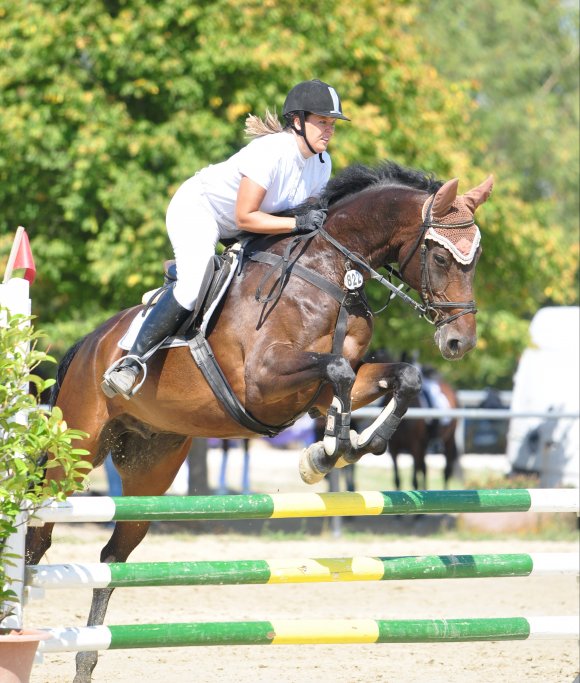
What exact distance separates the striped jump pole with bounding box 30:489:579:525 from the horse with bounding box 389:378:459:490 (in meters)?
8.23

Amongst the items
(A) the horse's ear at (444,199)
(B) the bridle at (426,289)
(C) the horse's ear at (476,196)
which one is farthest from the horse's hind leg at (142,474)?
(C) the horse's ear at (476,196)

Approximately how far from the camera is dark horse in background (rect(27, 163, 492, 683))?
4566mm

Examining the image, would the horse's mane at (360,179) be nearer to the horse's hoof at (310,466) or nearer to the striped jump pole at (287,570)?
the horse's hoof at (310,466)

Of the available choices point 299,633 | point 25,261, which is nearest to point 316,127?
point 25,261

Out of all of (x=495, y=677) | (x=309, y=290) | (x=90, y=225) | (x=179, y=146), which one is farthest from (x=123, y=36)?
(x=495, y=677)

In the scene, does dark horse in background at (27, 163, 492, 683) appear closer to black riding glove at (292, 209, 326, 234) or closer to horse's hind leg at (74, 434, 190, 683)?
black riding glove at (292, 209, 326, 234)

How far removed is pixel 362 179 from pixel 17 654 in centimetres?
281

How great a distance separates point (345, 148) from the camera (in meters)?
11.2

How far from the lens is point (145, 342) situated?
502cm

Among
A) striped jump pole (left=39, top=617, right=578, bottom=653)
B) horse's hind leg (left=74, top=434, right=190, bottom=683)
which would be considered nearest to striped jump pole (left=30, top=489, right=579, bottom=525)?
striped jump pole (left=39, top=617, right=578, bottom=653)

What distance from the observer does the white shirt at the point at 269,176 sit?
191 inches

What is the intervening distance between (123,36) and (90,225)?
2036 millimetres

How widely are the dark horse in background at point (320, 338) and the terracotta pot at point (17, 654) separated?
52.5 inches

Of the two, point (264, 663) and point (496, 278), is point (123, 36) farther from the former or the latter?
point (264, 663)
